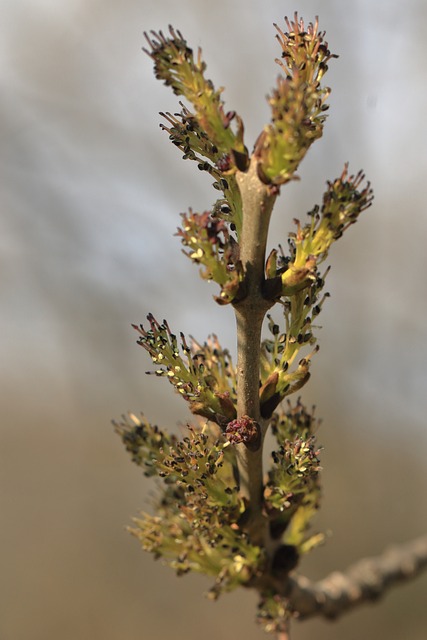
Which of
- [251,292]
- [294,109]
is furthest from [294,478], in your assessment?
[294,109]

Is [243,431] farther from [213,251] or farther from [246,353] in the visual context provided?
[213,251]

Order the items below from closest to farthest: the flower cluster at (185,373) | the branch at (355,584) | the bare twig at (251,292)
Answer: the bare twig at (251,292) < the flower cluster at (185,373) < the branch at (355,584)

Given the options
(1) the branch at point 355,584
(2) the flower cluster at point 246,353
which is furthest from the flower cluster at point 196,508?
(1) the branch at point 355,584

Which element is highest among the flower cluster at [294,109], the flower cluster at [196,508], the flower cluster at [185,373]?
the flower cluster at [294,109]

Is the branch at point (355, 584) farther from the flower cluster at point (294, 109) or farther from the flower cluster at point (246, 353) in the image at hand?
the flower cluster at point (294, 109)

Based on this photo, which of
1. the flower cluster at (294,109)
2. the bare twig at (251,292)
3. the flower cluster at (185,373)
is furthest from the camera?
the flower cluster at (185,373)

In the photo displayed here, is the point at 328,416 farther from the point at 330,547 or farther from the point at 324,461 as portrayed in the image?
the point at 330,547

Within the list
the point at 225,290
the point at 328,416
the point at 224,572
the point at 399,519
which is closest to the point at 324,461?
the point at 328,416

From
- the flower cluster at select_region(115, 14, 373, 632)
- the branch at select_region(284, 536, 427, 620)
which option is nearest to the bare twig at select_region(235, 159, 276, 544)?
the flower cluster at select_region(115, 14, 373, 632)

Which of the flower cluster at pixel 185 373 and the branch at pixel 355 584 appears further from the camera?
the branch at pixel 355 584
